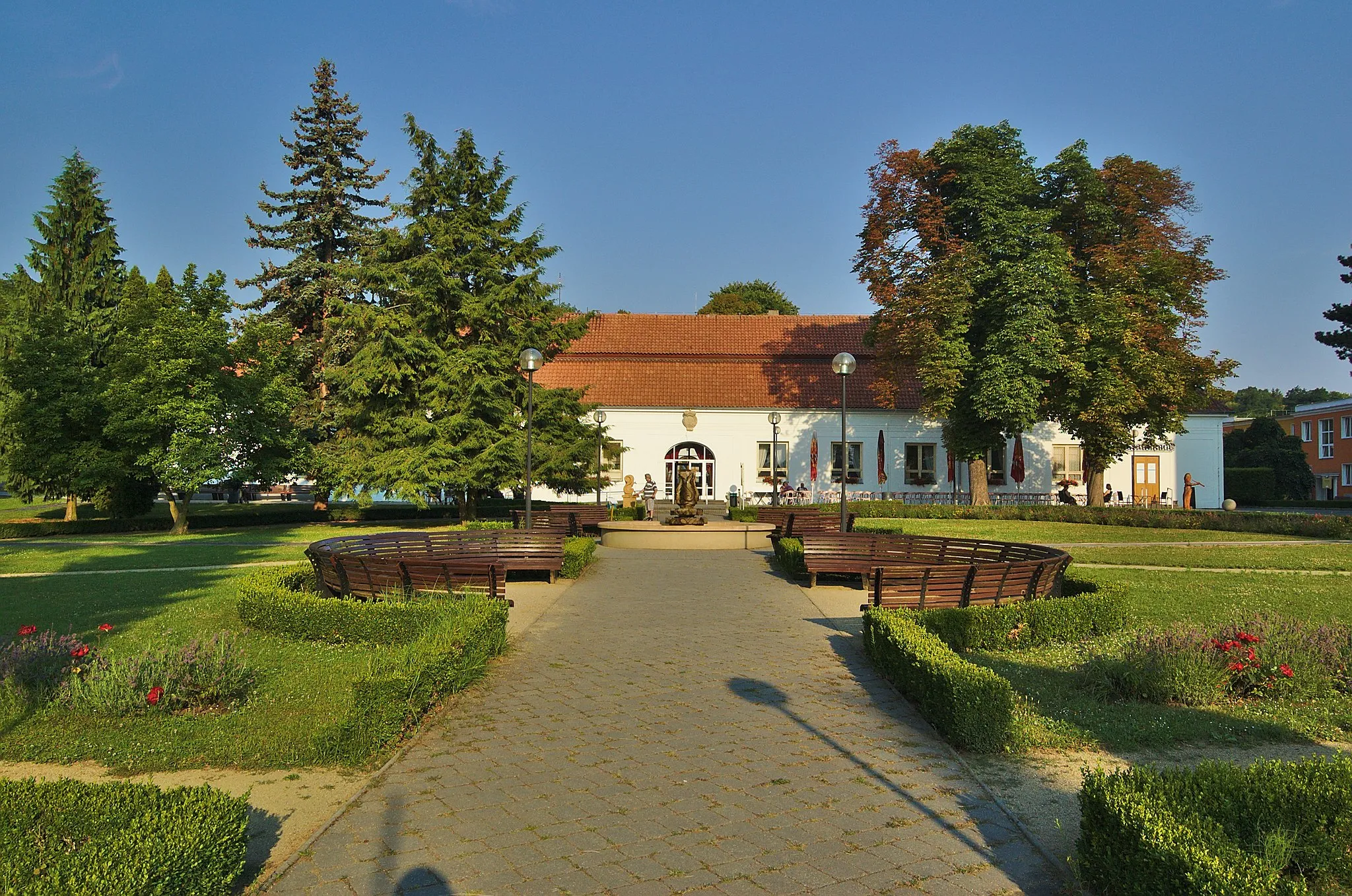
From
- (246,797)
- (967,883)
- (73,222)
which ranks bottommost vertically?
(967,883)

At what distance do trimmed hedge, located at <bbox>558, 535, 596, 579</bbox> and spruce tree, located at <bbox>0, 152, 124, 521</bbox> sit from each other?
17.5 metres

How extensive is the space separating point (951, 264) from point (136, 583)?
25699mm

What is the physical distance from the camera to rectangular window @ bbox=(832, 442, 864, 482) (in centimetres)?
3962

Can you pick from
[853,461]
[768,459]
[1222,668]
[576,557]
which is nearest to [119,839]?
[1222,668]

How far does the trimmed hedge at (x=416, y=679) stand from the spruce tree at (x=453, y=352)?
16764 mm

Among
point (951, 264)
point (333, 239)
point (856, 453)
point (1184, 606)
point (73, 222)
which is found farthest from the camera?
point (856, 453)

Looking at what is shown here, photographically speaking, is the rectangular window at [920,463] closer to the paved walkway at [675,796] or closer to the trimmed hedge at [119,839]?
the paved walkway at [675,796]

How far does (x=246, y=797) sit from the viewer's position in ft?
13.6

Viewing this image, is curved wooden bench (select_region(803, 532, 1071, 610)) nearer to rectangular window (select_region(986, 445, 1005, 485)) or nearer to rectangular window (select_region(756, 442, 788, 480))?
rectangular window (select_region(756, 442, 788, 480))

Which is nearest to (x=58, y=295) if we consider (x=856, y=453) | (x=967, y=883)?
(x=856, y=453)

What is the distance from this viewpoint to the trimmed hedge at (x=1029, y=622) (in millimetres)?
8945

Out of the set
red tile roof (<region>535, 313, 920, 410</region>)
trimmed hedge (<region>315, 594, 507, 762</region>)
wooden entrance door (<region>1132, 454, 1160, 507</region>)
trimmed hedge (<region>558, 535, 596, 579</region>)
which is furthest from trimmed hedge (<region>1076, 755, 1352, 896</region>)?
wooden entrance door (<region>1132, 454, 1160, 507</region>)

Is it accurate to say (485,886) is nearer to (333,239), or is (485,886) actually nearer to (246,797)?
(246,797)

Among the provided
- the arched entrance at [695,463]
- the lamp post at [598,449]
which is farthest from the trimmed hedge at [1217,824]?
the arched entrance at [695,463]
